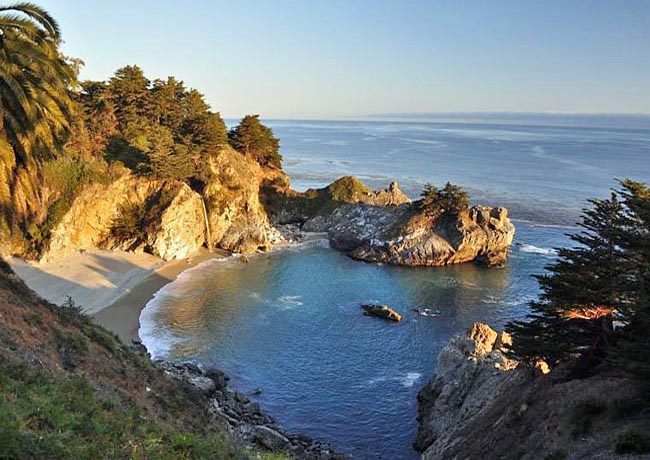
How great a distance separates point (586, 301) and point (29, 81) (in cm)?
2462

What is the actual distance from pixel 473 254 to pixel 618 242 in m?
46.5

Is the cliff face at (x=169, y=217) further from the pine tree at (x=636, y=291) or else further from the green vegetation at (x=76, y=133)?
the pine tree at (x=636, y=291)

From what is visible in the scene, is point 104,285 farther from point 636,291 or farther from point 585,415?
point 636,291

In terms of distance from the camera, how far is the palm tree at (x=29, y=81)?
54.7ft

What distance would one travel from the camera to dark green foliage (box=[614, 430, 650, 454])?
14867mm

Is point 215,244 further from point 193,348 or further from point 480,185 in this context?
point 480,185

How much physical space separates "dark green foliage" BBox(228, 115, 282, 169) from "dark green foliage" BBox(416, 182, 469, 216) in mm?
30970

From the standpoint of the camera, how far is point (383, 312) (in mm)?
47031

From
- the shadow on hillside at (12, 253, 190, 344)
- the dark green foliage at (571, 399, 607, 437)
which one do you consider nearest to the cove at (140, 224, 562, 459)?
the shadow on hillside at (12, 253, 190, 344)

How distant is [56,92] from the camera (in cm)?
1881

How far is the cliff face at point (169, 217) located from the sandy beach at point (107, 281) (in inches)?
82.8

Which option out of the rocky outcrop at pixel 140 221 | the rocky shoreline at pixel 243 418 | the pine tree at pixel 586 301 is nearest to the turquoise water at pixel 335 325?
the rocky shoreline at pixel 243 418

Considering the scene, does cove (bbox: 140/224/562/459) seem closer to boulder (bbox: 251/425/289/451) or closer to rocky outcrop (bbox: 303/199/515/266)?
boulder (bbox: 251/425/289/451)

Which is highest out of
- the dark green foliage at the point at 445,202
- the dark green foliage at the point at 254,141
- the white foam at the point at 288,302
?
the dark green foliage at the point at 254,141
